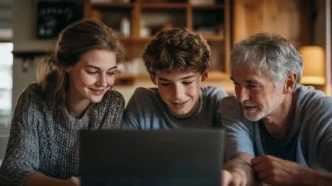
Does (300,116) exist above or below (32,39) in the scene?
below

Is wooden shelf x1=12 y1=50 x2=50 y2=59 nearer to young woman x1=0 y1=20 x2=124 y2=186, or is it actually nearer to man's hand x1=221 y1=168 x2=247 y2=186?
young woman x1=0 y1=20 x2=124 y2=186

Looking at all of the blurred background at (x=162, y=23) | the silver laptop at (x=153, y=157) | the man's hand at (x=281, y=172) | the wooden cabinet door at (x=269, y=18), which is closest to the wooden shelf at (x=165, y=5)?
the blurred background at (x=162, y=23)

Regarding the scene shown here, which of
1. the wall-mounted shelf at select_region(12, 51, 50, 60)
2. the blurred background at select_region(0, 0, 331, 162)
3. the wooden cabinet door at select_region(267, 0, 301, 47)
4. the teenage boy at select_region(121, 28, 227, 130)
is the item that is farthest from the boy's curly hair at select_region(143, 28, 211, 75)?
the wall-mounted shelf at select_region(12, 51, 50, 60)

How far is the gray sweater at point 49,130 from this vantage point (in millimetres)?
1376

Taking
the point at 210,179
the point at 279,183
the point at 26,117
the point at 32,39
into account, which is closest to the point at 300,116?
the point at 279,183

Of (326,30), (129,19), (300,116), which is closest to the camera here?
(300,116)

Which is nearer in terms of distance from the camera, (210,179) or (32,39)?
(210,179)

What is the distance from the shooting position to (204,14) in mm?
3934

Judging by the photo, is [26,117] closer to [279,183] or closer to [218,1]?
[279,183]

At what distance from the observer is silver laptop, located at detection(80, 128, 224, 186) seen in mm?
866

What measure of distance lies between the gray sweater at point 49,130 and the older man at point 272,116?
0.48 m

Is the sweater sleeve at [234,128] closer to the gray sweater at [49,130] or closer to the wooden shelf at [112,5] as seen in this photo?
the gray sweater at [49,130]

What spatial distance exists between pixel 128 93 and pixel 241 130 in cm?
259

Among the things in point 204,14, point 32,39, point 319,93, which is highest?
point 204,14
